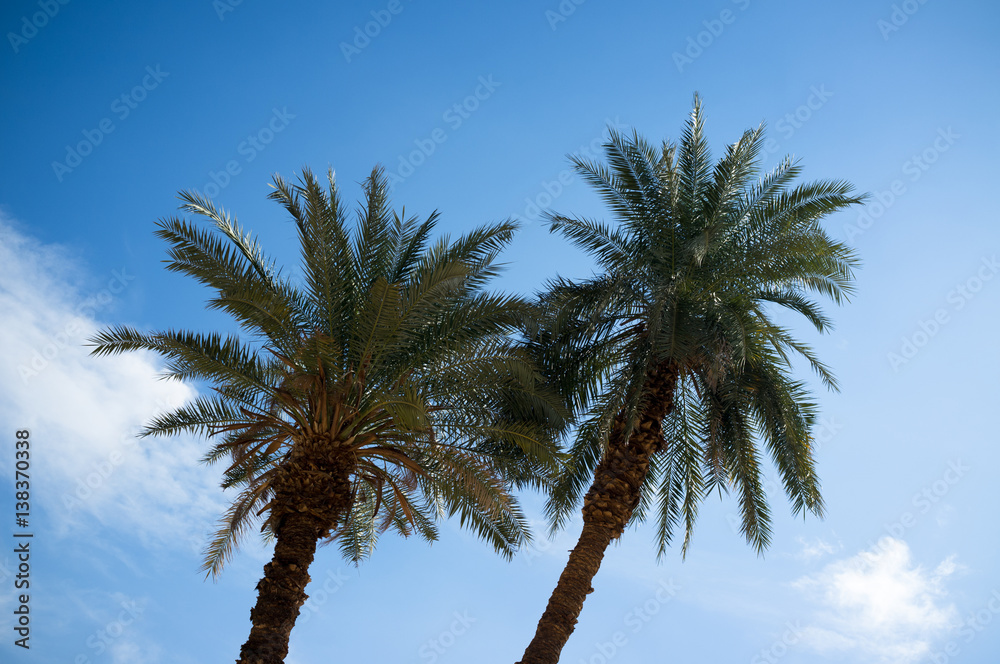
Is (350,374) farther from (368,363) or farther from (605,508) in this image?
(605,508)

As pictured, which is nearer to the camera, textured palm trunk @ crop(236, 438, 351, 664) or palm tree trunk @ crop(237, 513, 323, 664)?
palm tree trunk @ crop(237, 513, 323, 664)

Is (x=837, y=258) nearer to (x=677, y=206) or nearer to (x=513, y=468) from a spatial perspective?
(x=677, y=206)

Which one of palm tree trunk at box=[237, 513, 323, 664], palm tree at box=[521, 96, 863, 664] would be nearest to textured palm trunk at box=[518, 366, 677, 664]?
palm tree at box=[521, 96, 863, 664]

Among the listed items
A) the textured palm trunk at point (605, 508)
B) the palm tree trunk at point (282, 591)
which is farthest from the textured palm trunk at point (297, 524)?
the textured palm trunk at point (605, 508)

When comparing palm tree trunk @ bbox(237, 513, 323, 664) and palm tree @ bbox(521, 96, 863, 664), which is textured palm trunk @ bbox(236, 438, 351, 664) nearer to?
palm tree trunk @ bbox(237, 513, 323, 664)

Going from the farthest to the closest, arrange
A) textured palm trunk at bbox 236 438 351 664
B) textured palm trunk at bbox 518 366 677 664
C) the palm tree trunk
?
textured palm trunk at bbox 518 366 677 664
textured palm trunk at bbox 236 438 351 664
the palm tree trunk

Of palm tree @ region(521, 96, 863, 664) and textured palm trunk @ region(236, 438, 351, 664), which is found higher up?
palm tree @ region(521, 96, 863, 664)

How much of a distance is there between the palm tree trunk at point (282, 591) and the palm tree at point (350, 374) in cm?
2

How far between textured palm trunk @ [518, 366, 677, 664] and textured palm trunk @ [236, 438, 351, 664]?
11.7 feet

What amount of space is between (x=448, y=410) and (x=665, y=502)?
5.23 meters

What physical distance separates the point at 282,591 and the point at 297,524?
3.23 feet

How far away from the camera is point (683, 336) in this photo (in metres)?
12.8

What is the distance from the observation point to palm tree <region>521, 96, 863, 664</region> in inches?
514

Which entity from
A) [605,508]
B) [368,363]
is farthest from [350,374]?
[605,508]
